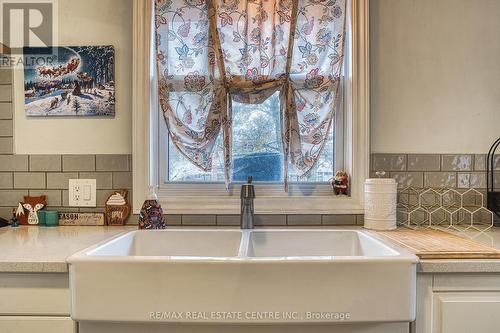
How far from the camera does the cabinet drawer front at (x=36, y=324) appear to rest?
0.99 m

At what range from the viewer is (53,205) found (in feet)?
5.12

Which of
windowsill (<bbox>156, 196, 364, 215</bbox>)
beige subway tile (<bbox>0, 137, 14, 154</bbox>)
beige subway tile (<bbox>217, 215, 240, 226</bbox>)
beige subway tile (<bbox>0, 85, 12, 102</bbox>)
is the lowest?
beige subway tile (<bbox>217, 215, 240, 226</bbox>)

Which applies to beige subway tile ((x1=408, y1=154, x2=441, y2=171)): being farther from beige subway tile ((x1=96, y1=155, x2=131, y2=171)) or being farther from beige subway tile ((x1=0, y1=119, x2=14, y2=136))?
beige subway tile ((x1=0, y1=119, x2=14, y2=136))

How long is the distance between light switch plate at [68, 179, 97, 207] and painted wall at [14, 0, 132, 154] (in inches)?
5.6

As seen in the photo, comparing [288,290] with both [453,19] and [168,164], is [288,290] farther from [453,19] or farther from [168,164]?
[453,19]

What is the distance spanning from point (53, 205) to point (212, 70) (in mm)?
954

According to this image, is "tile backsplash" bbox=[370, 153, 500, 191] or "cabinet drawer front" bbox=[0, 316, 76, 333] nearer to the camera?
"cabinet drawer front" bbox=[0, 316, 76, 333]

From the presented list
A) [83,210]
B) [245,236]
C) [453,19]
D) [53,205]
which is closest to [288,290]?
[245,236]

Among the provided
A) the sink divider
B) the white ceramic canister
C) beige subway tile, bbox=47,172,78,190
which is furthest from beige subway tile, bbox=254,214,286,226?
beige subway tile, bbox=47,172,78,190

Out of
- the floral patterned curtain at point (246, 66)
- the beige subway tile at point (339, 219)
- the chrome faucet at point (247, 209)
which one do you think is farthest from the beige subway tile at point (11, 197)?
the beige subway tile at point (339, 219)

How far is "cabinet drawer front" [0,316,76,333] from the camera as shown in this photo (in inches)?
39.1

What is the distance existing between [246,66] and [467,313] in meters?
1.23

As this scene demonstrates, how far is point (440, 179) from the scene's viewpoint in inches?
61.4

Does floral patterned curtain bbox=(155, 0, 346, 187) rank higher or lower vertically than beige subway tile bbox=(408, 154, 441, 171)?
higher
